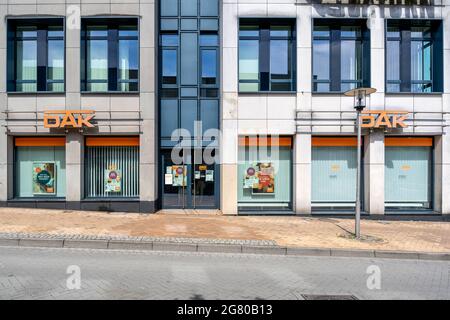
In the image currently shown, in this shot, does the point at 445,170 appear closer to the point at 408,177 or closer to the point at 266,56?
the point at 408,177

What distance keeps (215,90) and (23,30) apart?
8309mm

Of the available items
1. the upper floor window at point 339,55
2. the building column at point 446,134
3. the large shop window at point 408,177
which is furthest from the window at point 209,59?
the building column at point 446,134

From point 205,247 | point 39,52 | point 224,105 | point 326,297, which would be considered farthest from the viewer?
point 39,52

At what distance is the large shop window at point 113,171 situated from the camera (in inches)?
538

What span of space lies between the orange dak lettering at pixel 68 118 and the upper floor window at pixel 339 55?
30.0 ft

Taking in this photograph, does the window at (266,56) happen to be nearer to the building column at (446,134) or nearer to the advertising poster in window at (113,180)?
the building column at (446,134)

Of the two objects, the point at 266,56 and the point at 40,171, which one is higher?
the point at 266,56

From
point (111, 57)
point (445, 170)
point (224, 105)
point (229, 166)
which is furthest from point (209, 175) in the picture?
point (445, 170)

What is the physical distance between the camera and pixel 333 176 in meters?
13.6

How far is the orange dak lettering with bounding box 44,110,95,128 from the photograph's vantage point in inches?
500

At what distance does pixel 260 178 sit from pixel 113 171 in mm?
6116

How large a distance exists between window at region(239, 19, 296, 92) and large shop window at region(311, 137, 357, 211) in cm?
317

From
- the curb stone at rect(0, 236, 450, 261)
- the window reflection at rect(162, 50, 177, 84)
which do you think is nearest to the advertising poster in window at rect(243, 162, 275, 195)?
the window reflection at rect(162, 50, 177, 84)
